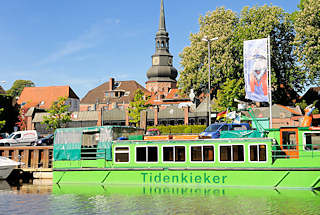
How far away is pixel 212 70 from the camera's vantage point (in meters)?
61.7

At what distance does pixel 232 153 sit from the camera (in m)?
24.6

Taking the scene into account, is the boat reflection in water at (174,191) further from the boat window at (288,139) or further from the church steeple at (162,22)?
the church steeple at (162,22)

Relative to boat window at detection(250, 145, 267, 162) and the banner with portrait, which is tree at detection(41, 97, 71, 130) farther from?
boat window at detection(250, 145, 267, 162)

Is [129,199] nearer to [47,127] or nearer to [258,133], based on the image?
[258,133]

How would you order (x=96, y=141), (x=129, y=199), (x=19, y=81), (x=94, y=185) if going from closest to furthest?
(x=129, y=199) < (x=94, y=185) < (x=96, y=141) < (x=19, y=81)

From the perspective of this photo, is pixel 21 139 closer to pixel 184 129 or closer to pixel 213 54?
pixel 184 129

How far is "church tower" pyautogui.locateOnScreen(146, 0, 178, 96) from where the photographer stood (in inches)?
4894

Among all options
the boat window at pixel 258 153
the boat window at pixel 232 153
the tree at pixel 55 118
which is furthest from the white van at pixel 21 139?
the boat window at pixel 258 153

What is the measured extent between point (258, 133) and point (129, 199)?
9568 mm

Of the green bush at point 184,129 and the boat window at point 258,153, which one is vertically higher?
the green bush at point 184,129

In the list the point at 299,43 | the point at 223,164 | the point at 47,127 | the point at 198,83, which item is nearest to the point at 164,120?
the point at 198,83

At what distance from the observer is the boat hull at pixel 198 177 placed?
2305 centimetres

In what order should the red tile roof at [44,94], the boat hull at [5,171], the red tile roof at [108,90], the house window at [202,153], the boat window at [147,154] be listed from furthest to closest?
the red tile roof at [108,90]
the red tile roof at [44,94]
the boat hull at [5,171]
the boat window at [147,154]
the house window at [202,153]

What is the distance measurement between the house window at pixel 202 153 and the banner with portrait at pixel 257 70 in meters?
9.98
